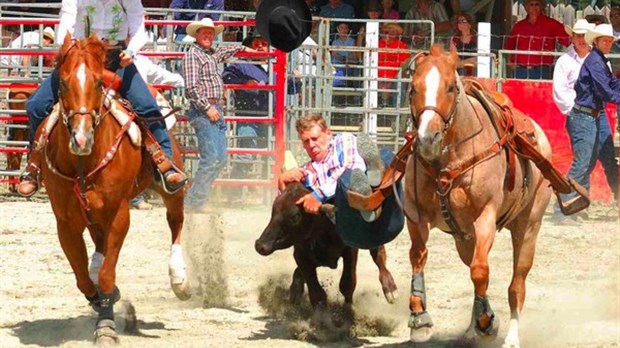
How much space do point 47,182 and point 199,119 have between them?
5661 mm

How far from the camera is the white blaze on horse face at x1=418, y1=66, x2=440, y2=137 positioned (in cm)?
730

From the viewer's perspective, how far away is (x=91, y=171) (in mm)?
8164

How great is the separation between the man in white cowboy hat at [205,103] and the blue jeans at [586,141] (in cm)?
354

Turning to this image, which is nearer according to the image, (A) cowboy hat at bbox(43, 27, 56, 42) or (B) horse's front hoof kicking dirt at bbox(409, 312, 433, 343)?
(B) horse's front hoof kicking dirt at bbox(409, 312, 433, 343)

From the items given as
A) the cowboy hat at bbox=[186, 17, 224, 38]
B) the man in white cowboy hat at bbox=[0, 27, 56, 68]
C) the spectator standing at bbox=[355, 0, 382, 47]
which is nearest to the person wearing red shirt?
the spectator standing at bbox=[355, 0, 382, 47]

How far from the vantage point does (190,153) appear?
1515 centimetres

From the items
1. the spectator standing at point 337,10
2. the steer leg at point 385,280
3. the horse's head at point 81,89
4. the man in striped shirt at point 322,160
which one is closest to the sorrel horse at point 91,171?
the horse's head at point 81,89

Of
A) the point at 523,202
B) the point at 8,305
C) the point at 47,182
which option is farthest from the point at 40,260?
the point at 523,202

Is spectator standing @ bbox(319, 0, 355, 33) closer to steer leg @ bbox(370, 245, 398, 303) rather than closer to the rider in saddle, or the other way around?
the rider in saddle

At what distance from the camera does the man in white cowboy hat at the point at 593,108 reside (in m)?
13.9

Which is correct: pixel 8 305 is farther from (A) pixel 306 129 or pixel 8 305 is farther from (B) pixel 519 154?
(B) pixel 519 154

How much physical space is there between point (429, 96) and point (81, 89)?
198 cm

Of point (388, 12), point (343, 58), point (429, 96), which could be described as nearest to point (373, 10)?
point (388, 12)

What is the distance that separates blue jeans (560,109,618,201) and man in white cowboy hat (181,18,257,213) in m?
3.54
